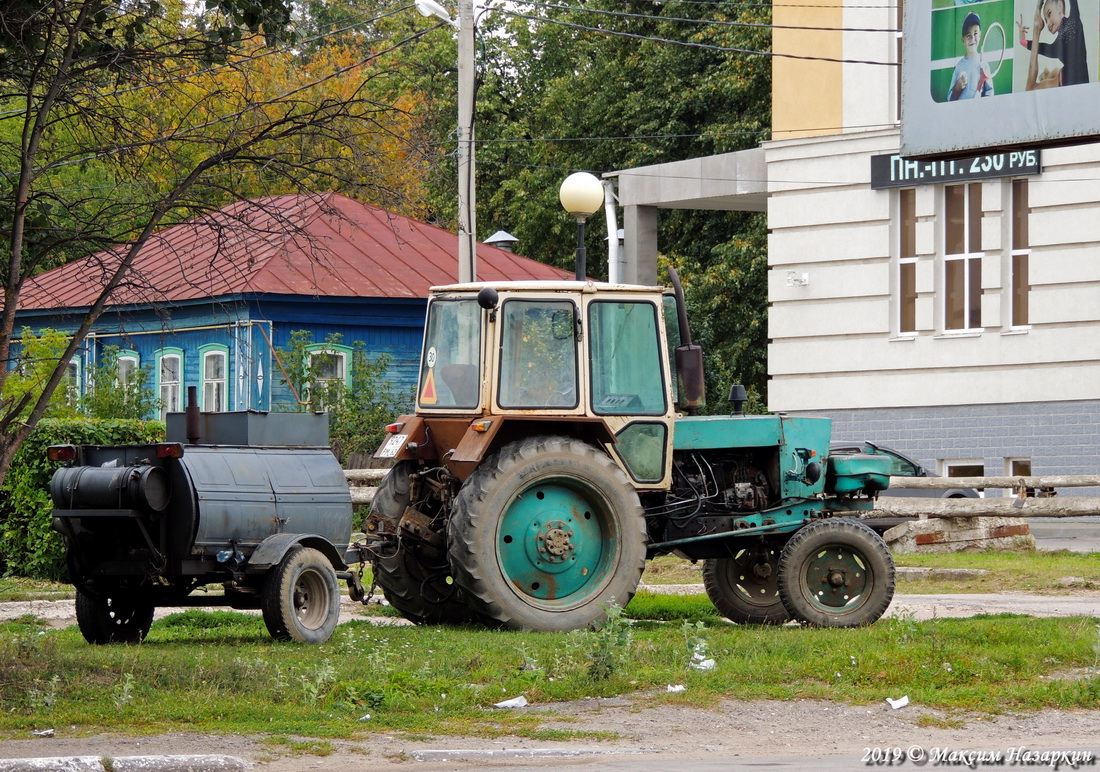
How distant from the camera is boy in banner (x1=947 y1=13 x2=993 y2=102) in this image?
13719 mm

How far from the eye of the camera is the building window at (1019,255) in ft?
82.1

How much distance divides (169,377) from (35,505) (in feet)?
45.9

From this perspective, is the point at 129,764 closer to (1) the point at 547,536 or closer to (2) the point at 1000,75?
(1) the point at 547,536

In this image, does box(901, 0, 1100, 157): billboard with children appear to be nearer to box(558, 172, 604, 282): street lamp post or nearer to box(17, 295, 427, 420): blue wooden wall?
box(558, 172, 604, 282): street lamp post

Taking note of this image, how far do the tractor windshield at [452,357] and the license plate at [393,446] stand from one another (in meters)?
0.32

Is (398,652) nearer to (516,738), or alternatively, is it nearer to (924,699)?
(516,738)

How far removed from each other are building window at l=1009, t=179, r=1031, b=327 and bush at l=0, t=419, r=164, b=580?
1359cm

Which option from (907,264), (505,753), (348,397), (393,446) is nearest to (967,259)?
(907,264)

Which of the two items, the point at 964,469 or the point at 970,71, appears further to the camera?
the point at 964,469

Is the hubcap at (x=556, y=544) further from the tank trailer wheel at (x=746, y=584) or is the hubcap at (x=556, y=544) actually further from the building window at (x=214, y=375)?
the building window at (x=214, y=375)

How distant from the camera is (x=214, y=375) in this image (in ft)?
102

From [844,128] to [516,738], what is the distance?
2024cm

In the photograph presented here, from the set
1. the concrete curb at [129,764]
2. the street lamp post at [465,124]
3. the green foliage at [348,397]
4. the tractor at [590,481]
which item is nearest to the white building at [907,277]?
Answer: the green foliage at [348,397]

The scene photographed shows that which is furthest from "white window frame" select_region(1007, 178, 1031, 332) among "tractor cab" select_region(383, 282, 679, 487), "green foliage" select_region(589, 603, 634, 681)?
"green foliage" select_region(589, 603, 634, 681)
